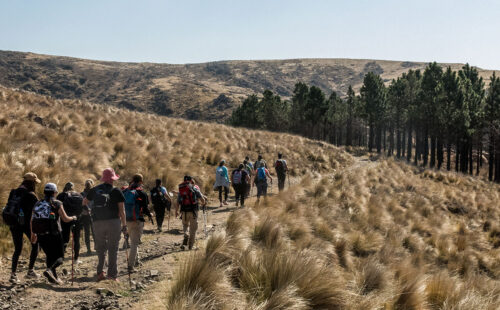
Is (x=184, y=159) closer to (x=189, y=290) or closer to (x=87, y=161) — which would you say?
(x=87, y=161)

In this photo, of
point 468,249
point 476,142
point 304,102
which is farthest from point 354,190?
point 304,102

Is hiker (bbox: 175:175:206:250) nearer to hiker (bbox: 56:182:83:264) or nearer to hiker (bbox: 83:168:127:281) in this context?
hiker (bbox: 83:168:127:281)

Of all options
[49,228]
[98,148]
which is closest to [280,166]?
[98,148]

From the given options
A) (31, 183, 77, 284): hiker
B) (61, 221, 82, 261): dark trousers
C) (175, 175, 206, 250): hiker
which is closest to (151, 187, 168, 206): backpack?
(175, 175, 206, 250): hiker

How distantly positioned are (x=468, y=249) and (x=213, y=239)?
10.4 meters

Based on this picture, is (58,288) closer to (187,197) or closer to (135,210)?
(135,210)

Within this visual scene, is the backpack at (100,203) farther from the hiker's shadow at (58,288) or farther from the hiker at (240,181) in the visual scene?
the hiker at (240,181)

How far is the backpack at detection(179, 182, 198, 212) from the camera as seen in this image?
28.3 ft

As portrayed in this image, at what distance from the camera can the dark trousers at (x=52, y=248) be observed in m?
6.34

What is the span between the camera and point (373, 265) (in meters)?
6.14

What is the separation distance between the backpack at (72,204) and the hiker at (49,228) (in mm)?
1216

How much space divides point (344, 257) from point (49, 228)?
262 inches

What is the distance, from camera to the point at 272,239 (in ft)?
24.9

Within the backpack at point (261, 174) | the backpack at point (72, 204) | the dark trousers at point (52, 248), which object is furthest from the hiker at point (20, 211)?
the backpack at point (261, 174)
